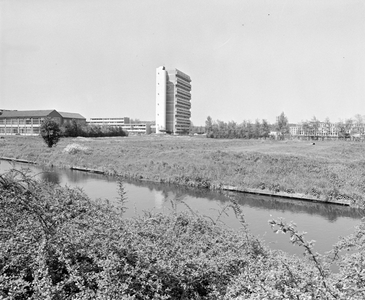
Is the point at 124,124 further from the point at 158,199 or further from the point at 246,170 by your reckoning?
the point at 158,199

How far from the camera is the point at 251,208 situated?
585 inches

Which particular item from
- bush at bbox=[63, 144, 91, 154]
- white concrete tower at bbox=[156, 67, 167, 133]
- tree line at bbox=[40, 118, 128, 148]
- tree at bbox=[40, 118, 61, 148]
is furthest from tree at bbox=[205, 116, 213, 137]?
bush at bbox=[63, 144, 91, 154]

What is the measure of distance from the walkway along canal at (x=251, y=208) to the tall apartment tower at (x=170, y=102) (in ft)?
298

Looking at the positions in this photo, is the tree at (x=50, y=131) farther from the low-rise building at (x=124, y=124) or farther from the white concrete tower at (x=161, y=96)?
the low-rise building at (x=124, y=124)

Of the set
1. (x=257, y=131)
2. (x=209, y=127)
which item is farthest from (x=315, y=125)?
(x=209, y=127)

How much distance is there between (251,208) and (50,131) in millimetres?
31159

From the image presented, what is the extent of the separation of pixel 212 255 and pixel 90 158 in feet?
86.3

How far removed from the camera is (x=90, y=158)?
30.0m

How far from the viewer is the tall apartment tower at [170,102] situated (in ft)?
363

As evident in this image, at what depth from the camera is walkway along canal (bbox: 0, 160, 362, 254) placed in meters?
10.8

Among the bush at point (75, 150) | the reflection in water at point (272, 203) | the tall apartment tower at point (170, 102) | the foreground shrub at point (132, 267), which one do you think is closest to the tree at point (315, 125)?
the tall apartment tower at point (170, 102)

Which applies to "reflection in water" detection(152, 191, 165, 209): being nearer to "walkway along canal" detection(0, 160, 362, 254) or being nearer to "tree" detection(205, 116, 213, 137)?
"walkway along canal" detection(0, 160, 362, 254)

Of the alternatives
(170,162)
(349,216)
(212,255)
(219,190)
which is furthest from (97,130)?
(212,255)

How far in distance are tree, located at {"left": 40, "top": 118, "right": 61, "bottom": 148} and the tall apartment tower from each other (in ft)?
238
